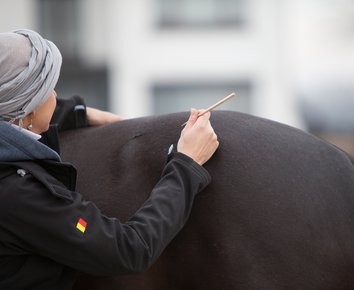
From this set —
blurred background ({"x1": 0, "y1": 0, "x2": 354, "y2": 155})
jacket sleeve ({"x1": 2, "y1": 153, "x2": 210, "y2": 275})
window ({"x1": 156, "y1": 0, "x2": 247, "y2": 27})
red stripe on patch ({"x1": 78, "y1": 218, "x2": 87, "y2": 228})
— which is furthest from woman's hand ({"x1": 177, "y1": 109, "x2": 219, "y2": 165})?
window ({"x1": 156, "y1": 0, "x2": 247, "y2": 27})

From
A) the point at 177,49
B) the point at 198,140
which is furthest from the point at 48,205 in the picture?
the point at 177,49

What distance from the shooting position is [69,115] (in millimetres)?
2281

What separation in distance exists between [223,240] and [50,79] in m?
0.56

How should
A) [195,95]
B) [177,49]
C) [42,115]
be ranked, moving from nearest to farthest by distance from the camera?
[42,115] → [195,95] → [177,49]

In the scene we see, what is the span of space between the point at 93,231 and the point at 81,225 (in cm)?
3

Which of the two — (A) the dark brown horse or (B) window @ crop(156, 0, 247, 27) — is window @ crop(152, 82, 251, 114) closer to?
(B) window @ crop(156, 0, 247, 27)

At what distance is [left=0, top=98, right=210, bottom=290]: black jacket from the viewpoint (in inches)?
67.8

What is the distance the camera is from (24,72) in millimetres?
1783

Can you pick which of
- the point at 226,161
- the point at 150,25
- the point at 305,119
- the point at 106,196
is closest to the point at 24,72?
the point at 106,196

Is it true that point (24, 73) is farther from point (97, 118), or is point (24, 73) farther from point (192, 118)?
point (97, 118)

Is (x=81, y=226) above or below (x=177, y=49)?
above

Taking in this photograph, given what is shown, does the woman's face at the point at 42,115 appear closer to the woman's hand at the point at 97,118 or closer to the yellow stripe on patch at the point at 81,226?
the yellow stripe on patch at the point at 81,226

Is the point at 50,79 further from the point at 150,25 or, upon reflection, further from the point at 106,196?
the point at 150,25

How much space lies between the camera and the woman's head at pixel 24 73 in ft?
5.82
